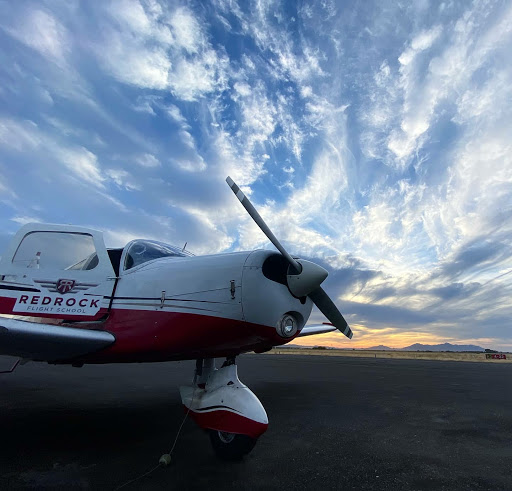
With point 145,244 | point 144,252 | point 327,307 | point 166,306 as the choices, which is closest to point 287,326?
point 327,307

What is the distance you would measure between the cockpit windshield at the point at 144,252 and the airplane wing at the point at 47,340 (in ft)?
3.85

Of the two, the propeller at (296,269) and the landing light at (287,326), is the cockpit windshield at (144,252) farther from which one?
the landing light at (287,326)

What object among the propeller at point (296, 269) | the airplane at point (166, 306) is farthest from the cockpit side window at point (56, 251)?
the propeller at point (296, 269)

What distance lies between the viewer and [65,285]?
17.9 ft

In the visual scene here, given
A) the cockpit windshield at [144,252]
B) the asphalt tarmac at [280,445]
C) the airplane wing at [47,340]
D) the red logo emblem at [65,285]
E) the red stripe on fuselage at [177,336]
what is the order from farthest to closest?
the cockpit windshield at [144,252] < the red logo emblem at [65,285] < the red stripe on fuselage at [177,336] < the airplane wing at [47,340] < the asphalt tarmac at [280,445]

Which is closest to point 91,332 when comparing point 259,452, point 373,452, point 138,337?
point 138,337

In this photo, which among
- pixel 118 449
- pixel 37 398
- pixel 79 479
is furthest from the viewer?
pixel 37 398

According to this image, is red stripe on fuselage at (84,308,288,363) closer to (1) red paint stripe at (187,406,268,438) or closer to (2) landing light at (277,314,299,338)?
(2) landing light at (277,314,299,338)

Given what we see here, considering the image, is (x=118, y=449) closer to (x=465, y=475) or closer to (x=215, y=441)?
(x=215, y=441)

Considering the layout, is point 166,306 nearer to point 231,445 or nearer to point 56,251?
point 231,445

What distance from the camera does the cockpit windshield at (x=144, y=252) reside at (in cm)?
562

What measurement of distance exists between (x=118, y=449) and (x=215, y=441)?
1.32 m

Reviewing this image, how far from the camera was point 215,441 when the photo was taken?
15.6 ft

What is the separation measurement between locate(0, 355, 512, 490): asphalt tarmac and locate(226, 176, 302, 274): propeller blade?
2.33 m
